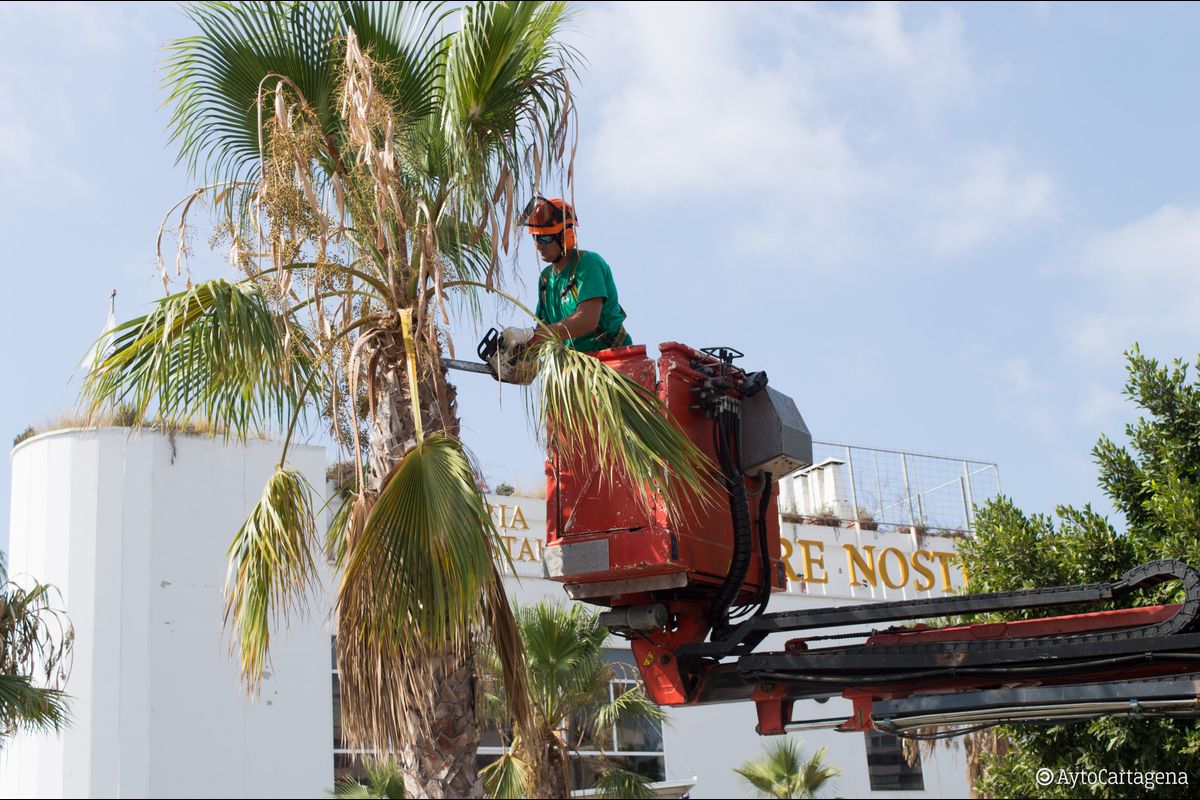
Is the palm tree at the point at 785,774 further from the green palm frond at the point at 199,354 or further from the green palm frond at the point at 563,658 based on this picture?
the green palm frond at the point at 199,354

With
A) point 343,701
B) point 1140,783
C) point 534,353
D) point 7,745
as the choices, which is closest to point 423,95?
point 534,353

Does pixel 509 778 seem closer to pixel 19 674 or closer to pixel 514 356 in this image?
pixel 19 674

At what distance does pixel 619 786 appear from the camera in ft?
51.4

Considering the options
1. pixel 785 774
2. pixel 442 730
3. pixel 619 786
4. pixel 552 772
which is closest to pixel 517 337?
pixel 442 730

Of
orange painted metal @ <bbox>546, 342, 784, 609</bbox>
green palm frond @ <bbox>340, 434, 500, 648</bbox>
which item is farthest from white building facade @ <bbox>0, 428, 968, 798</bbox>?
green palm frond @ <bbox>340, 434, 500, 648</bbox>

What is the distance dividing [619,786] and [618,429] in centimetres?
1006

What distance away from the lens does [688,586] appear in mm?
7332

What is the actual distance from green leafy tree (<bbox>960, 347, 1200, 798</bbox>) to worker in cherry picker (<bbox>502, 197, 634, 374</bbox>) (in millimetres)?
4804

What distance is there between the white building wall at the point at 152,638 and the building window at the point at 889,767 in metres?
9.72

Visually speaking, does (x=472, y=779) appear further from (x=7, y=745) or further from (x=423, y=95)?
(x=7, y=745)

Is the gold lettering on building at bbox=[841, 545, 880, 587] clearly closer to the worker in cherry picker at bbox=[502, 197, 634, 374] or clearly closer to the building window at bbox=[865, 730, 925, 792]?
the building window at bbox=[865, 730, 925, 792]

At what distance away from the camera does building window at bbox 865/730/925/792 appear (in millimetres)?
23156

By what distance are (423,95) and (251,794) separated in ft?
39.0

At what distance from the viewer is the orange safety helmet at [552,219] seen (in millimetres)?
8086
